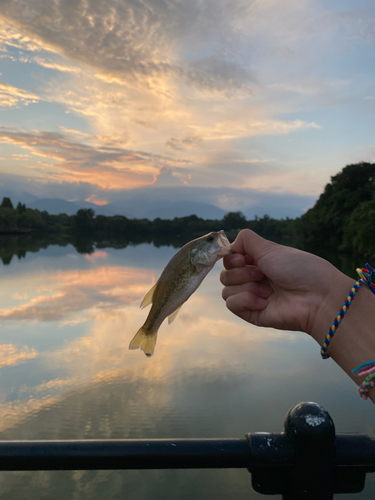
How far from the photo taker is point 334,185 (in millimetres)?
57812

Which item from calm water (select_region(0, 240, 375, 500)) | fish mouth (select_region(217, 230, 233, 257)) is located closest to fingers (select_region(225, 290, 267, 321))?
fish mouth (select_region(217, 230, 233, 257))

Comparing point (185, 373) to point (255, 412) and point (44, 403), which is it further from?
point (44, 403)

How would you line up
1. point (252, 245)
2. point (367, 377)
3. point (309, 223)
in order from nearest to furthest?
point (367, 377)
point (252, 245)
point (309, 223)

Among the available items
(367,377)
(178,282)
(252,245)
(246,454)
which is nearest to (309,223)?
(252,245)

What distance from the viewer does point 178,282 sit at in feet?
7.18

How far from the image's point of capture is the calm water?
21.8 ft

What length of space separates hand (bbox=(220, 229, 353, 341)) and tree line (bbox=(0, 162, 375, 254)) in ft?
41.1

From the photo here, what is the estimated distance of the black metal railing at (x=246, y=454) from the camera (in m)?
1.46

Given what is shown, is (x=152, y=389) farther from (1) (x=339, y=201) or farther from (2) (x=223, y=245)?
(1) (x=339, y=201)

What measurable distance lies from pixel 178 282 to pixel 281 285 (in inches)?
27.4

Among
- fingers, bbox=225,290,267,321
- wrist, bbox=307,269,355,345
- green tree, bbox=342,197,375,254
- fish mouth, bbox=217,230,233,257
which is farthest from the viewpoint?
green tree, bbox=342,197,375,254

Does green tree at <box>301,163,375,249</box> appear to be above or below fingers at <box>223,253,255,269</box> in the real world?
above

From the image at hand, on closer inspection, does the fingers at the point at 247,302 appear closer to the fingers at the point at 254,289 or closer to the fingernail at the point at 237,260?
the fingers at the point at 254,289

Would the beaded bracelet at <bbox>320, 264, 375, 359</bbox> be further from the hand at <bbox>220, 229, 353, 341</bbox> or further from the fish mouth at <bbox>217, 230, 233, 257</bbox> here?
the fish mouth at <bbox>217, 230, 233, 257</bbox>
